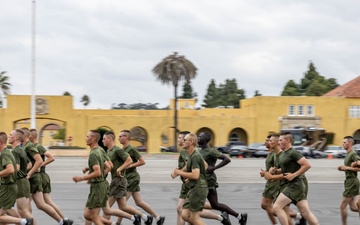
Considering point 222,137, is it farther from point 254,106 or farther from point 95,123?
point 95,123

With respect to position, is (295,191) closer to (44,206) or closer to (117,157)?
(117,157)

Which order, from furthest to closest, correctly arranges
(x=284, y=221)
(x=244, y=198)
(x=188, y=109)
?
(x=188, y=109) → (x=244, y=198) → (x=284, y=221)

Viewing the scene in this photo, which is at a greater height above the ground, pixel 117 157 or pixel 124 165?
pixel 117 157

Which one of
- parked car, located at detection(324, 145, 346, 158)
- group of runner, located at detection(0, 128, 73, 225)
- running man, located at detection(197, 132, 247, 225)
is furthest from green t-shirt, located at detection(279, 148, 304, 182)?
parked car, located at detection(324, 145, 346, 158)

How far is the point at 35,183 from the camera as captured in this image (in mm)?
12266

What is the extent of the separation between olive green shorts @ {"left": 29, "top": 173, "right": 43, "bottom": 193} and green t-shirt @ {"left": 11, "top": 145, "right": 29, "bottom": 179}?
114 centimetres

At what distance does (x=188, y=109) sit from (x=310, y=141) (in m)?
28.7

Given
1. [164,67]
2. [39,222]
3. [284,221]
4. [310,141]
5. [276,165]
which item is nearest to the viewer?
[284,221]

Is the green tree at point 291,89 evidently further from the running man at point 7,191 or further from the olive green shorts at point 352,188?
the running man at point 7,191

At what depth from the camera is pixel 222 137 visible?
75.1m

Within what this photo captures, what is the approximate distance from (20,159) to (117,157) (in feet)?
6.26

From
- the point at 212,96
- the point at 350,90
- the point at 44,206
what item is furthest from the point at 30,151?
the point at 212,96

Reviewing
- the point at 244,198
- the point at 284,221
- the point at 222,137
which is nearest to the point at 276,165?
the point at 284,221

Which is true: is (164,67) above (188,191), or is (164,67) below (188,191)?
above
